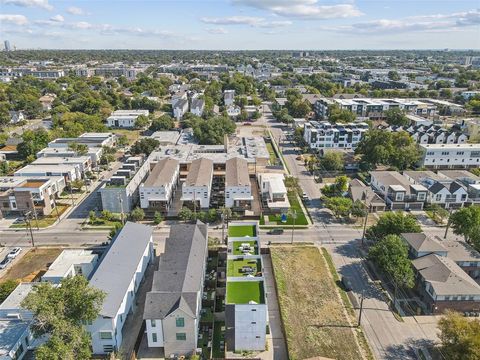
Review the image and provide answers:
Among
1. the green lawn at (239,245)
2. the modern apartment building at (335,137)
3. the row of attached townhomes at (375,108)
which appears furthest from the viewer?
the row of attached townhomes at (375,108)

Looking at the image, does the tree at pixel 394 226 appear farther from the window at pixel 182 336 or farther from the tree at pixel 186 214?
the window at pixel 182 336

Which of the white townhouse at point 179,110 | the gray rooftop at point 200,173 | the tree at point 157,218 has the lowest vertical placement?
the tree at point 157,218

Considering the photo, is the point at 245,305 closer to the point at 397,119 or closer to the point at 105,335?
the point at 105,335

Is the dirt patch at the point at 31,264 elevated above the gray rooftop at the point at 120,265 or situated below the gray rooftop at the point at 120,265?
below

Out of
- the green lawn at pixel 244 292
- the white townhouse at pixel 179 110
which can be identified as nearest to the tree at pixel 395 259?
the green lawn at pixel 244 292

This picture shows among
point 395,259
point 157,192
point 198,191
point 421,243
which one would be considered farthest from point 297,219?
point 157,192

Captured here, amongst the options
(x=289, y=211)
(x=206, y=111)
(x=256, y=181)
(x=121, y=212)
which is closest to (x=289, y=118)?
(x=206, y=111)

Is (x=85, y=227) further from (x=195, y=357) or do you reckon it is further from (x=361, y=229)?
(x=361, y=229)
